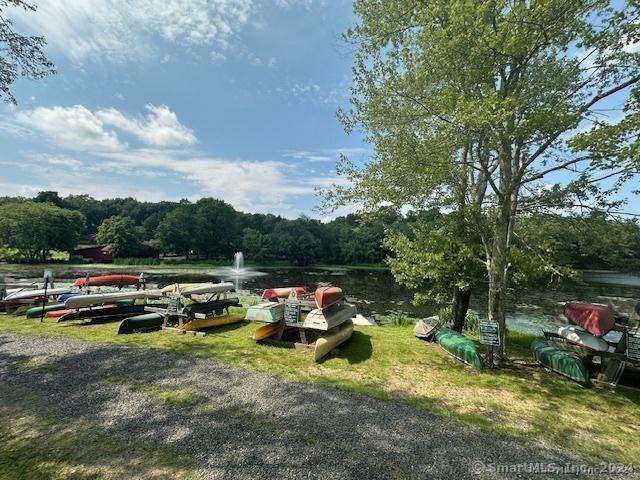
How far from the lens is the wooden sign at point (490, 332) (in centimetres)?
837

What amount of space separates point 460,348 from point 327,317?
3833mm

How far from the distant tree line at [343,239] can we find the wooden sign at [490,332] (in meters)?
2.02

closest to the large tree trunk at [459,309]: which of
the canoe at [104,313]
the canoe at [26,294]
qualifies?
the canoe at [104,313]

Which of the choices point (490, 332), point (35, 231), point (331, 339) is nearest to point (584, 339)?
point (490, 332)

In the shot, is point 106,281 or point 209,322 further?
point 106,281

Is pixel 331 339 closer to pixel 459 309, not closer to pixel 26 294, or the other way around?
pixel 459 309

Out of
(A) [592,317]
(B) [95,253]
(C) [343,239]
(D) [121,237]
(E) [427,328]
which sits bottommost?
(B) [95,253]

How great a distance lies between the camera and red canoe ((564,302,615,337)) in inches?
325

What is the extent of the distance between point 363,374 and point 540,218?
23.1 ft

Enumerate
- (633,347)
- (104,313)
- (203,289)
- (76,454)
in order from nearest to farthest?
(76,454) → (633,347) → (104,313) → (203,289)

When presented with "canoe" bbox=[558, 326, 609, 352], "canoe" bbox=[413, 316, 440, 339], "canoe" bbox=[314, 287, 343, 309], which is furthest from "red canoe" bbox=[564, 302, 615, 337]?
"canoe" bbox=[314, 287, 343, 309]

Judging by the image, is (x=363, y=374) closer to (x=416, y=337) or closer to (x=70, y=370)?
(x=416, y=337)

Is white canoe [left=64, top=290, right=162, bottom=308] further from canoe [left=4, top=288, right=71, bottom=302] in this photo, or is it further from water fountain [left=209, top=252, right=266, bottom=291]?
water fountain [left=209, top=252, right=266, bottom=291]

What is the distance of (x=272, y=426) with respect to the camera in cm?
546
